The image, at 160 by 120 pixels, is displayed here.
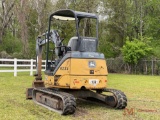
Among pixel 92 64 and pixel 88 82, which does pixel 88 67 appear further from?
pixel 88 82

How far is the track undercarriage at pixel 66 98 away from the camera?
23.3 feet

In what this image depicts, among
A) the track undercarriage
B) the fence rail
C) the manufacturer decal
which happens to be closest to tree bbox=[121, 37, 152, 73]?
the fence rail

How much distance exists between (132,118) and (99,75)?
1564 millimetres

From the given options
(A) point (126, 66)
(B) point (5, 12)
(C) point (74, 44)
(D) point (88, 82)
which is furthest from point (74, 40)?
(B) point (5, 12)

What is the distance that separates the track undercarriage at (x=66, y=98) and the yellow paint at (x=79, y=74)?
0.30 m

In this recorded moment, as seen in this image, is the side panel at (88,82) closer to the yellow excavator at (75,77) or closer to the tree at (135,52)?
the yellow excavator at (75,77)

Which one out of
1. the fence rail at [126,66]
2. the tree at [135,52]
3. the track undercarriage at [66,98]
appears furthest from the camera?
the tree at [135,52]

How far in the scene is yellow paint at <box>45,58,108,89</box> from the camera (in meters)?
7.62

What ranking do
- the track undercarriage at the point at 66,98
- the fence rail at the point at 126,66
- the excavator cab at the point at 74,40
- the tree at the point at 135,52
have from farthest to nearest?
the tree at the point at 135,52 < the fence rail at the point at 126,66 < the excavator cab at the point at 74,40 < the track undercarriage at the point at 66,98

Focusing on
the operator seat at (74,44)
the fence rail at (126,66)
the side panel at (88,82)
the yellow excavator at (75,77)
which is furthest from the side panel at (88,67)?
the fence rail at (126,66)

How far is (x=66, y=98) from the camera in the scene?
7.14 meters

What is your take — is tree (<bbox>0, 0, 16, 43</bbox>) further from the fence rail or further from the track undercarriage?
the track undercarriage

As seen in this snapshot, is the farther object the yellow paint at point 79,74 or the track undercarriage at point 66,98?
the yellow paint at point 79,74

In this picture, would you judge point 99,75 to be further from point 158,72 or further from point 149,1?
point 149,1
